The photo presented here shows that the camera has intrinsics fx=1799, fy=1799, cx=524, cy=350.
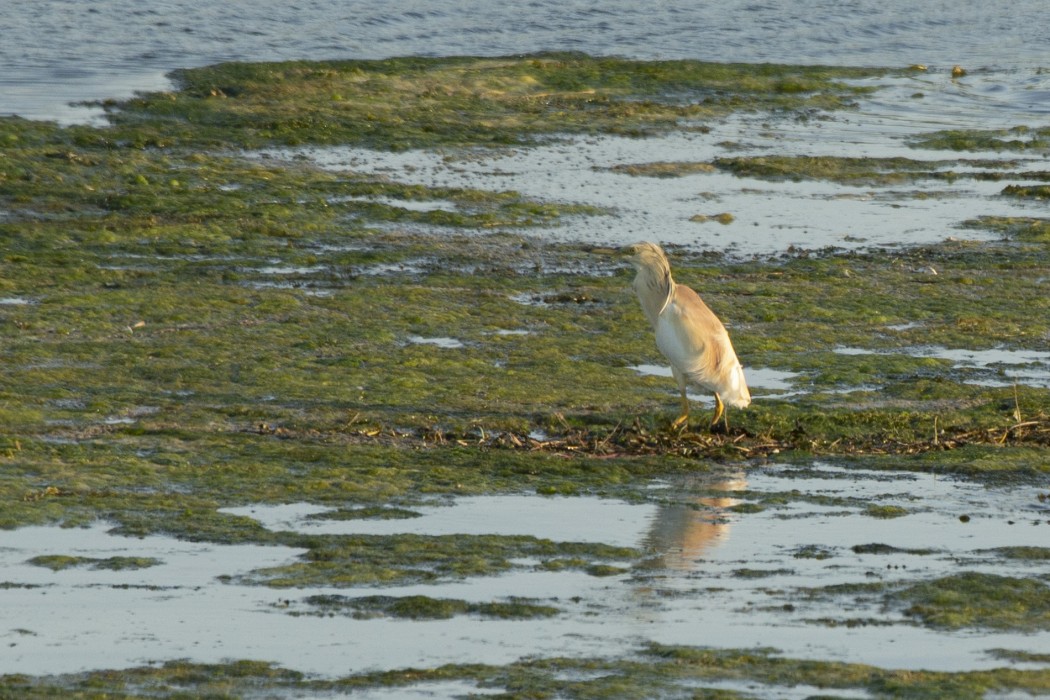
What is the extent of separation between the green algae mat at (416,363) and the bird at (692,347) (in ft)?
0.64

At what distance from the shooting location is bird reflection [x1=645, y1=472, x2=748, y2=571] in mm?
6537

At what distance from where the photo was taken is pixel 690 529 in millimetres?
6906

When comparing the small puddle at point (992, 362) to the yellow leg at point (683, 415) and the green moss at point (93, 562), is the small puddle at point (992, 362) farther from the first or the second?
the green moss at point (93, 562)

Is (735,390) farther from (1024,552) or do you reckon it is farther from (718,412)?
(1024,552)

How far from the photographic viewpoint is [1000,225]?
14156mm

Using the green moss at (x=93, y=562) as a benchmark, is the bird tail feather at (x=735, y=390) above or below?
below

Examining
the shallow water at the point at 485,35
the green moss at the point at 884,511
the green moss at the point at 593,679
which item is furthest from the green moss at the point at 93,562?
the shallow water at the point at 485,35

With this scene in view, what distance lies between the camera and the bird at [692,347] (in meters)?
8.48

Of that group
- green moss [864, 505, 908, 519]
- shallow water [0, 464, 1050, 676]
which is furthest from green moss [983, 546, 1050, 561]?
green moss [864, 505, 908, 519]

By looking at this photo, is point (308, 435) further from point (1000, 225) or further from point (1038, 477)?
point (1000, 225)

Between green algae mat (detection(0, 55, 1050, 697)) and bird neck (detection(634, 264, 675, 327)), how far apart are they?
0.45 meters

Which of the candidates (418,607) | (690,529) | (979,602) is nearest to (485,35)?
(690,529)

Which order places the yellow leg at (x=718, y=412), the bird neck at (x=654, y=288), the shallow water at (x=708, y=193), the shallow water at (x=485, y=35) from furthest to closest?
the shallow water at (x=485, y=35)
the shallow water at (x=708, y=193)
the bird neck at (x=654, y=288)
the yellow leg at (x=718, y=412)

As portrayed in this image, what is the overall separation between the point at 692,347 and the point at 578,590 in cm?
266
